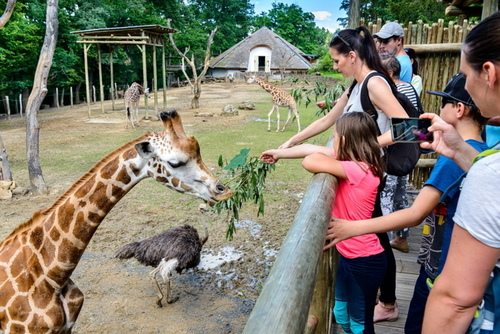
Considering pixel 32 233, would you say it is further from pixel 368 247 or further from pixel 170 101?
pixel 170 101

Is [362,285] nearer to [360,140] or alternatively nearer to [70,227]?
[360,140]

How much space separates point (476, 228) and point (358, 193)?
116cm

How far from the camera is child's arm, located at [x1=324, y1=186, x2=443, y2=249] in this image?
1.76 metres

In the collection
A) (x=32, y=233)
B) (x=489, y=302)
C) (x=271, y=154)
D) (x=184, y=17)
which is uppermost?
(x=184, y=17)

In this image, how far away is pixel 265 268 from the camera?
528cm

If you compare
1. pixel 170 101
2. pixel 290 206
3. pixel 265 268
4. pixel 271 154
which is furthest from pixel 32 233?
pixel 170 101

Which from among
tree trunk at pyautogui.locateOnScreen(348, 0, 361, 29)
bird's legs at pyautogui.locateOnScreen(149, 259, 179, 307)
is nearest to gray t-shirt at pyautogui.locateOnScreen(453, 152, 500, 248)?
bird's legs at pyautogui.locateOnScreen(149, 259, 179, 307)

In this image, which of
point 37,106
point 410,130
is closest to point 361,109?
point 410,130

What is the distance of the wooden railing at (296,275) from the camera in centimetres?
107

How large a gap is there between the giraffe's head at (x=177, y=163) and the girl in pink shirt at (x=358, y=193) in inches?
39.8

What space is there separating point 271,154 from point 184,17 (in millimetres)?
40468

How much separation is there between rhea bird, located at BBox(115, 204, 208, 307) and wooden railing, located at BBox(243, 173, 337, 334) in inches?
117

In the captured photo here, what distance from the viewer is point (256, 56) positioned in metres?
46.2

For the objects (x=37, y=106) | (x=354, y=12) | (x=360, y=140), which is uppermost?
(x=354, y=12)
